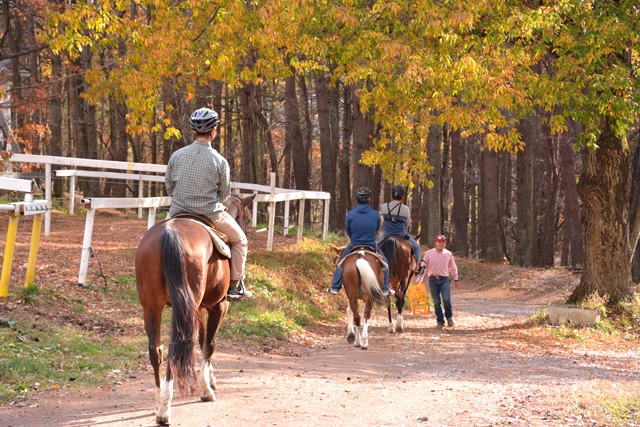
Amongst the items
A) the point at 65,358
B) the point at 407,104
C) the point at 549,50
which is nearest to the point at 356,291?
the point at 65,358

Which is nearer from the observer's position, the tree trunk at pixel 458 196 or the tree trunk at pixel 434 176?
the tree trunk at pixel 434 176

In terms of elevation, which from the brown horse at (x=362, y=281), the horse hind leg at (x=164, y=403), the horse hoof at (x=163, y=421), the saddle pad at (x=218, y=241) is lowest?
the horse hoof at (x=163, y=421)

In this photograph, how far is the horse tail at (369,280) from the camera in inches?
528

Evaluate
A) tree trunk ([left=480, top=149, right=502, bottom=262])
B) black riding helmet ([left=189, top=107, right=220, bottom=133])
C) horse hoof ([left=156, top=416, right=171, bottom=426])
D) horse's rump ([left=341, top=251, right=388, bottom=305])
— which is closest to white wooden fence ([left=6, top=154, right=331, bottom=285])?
horse's rump ([left=341, top=251, right=388, bottom=305])

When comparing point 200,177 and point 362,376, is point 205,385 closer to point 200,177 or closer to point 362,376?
point 200,177

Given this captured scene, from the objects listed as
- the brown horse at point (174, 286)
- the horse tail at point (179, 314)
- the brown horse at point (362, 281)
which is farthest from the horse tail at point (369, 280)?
the horse tail at point (179, 314)

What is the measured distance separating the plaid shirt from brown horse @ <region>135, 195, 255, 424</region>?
0.25m

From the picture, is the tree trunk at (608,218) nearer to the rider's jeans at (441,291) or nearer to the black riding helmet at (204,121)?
the rider's jeans at (441,291)

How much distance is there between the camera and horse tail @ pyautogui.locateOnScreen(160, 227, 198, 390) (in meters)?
7.21

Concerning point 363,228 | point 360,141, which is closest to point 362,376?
point 363,228

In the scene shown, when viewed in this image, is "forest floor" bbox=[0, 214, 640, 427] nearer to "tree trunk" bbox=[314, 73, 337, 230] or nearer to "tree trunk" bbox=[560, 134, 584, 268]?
"tree trunk" bbox=[314, 73, 337, 230]

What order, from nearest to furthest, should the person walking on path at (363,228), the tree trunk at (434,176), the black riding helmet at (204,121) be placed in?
the black riding helmet at (204,121) < the person walking on path at (363,228) < the tree trunk at (434,176)

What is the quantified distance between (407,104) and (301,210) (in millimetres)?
4137

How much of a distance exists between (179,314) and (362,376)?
13.4 feet
